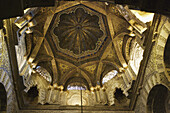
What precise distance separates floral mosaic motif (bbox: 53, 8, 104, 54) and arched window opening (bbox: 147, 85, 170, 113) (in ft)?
20.8

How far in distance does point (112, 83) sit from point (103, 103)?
1.72 m

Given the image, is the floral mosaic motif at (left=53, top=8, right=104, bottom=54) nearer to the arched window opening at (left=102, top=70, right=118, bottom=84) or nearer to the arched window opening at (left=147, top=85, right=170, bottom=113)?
the arched window opening at (left=102, top=70, right=118, bottom=84)

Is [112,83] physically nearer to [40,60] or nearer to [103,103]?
[103,103]

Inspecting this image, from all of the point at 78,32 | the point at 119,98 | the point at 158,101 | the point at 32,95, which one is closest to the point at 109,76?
the point at 119,98

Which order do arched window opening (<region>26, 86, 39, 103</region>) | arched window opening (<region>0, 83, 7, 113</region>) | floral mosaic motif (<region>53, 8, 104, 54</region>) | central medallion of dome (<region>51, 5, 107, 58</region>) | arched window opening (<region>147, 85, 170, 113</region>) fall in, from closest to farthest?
arched window opening (<region>0, 83, 7, 113</region>) < arched window opening (<region>147, 85, 170, 113</region>) < arched window opening (<region>26, 86, 39, 103</region>) < central medallion of dome (<region>51, 5, 107, 58</region>) < floral mosaic motif (<region>53, 8, 104, 54</region>)

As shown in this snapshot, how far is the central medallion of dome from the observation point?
12.7 metres

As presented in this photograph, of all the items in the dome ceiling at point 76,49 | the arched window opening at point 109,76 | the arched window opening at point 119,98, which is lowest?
the arched window opening at point 119,98

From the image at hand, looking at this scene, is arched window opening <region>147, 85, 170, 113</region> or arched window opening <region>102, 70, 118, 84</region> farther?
arched window opening <region>102, 70, 118, 84</region>

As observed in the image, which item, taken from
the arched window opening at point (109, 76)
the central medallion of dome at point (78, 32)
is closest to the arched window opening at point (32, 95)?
the central medallion of dome at point (78, 32)

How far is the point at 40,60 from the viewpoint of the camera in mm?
11508

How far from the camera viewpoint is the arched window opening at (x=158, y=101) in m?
8.26

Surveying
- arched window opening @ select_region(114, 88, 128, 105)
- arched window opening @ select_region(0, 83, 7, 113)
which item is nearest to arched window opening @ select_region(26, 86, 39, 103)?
arched window opening @ select_region(0, 83, 7, 113)

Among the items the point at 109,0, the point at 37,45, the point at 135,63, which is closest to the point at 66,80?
the point at 37,45

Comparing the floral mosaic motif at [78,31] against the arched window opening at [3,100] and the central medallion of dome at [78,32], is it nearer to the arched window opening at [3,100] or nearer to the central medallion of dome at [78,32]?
the central medallion of dome at [78,32]
